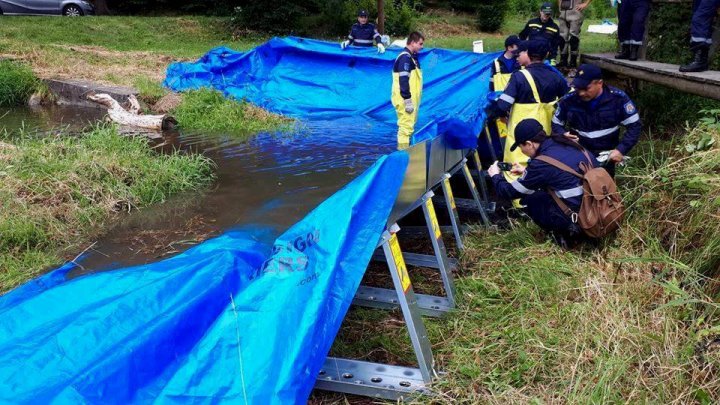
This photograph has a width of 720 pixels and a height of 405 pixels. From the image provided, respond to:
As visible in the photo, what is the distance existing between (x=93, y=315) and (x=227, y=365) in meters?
0.96

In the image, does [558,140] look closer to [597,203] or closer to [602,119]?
[597,203]

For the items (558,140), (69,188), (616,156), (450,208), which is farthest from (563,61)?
(69,188)

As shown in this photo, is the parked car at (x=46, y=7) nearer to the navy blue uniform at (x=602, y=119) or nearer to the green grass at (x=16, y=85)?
the green grass at (x=16, y=85)

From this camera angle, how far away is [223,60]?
1155 cm

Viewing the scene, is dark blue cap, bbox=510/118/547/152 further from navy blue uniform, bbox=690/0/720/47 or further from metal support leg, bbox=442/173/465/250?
navy blue uniform, bbox=690/0/720/47

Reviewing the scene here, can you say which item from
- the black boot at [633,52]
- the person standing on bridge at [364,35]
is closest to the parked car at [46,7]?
the person standing on bridge at [364,35]

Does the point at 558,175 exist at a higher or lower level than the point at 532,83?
lower

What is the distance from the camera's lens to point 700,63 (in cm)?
577

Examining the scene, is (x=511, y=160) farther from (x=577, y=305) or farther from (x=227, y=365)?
(x=227, y=365)

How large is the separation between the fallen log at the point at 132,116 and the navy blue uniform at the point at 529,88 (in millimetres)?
5868

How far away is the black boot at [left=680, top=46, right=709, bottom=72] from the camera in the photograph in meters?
Result: 5.75

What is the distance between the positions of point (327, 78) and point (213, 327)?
8787 millimetres

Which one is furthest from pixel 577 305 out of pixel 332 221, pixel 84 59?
pixel 84 59

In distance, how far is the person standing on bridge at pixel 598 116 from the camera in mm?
4652
